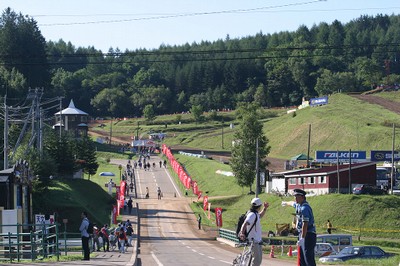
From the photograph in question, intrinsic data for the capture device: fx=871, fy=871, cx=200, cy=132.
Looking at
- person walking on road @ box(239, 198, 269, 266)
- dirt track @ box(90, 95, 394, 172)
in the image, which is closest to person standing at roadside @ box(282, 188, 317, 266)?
person walking on road @ box(239, 198, 269, 266)

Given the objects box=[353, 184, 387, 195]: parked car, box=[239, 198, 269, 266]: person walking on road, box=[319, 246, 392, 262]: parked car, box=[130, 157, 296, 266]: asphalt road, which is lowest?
box=[130, 157, 296, 266]: asphalt road

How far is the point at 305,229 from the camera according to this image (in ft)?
59.9

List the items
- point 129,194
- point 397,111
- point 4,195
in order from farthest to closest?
point 397,111 < point 129,194 < point 4,195

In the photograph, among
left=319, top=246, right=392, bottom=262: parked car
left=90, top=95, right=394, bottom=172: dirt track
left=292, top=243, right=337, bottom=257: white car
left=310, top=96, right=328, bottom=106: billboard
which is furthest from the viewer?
left=310, top=96, right=328, bottom=106: billboard

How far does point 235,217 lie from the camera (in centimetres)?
8088

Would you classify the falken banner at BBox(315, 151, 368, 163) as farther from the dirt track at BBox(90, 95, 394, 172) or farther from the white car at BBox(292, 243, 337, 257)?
the white car at BBox(292, 243, 337, 257)

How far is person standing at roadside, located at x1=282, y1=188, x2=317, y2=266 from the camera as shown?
60.2 ft

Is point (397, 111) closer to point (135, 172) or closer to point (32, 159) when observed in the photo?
point (135, 172)

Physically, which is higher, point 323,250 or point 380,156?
point 380,156

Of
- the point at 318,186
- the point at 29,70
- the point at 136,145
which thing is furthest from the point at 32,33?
the point at 318,186

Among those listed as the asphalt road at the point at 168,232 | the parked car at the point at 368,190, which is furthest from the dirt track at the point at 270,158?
the parked car at the point at 368,190

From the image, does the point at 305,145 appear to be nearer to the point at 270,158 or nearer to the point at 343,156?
the point at 270,158

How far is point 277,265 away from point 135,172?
9074 centimetres

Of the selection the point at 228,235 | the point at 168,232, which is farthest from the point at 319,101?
the point at 228,235
